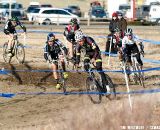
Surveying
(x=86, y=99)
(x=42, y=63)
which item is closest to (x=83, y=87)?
(x=86, y=99)

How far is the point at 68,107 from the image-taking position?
16.2 metres

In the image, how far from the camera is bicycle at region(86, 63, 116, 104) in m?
16.2

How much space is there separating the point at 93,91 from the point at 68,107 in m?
0.87

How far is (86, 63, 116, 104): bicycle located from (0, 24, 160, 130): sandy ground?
219 millimetres

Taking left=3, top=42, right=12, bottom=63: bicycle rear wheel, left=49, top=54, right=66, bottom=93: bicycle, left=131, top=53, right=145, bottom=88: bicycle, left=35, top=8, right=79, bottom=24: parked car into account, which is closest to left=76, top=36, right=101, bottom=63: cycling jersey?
left=49, top=54, right=66, bottom=93: bicycle

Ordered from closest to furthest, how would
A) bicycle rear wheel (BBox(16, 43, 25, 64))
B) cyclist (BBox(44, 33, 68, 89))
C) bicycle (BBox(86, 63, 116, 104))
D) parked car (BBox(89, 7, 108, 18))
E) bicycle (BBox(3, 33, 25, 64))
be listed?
bicycle (BBox(86, 63, 116, 104))
cyclist (BBox(44, 33, 68, 89))
bicycle (BBox(3, 33, 25, 64))
bicycle rear wheel (BBox(16, 43, 25, 64))
parked car (BBox(89, 7, 108, 18))

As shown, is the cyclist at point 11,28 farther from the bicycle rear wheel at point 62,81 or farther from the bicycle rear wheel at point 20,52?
the bicycle rear wheel at point 62,81

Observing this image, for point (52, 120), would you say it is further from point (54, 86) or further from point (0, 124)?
point (54, 86)

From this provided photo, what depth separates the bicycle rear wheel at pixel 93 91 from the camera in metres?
16.3

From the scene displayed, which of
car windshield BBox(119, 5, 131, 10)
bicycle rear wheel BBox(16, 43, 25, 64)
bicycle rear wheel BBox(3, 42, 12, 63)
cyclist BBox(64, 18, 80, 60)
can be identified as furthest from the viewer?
car windshield BBox(119, 5, 131, 10)

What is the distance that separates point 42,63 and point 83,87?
493cm

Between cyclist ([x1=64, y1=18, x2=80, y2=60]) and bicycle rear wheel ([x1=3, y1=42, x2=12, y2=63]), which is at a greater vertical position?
cyclist ([x1=64, y1=18, x2=80, y2=60])

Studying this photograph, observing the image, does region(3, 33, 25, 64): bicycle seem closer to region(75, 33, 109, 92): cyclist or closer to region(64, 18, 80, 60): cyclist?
region(64, 18, 80, 60): cyclist

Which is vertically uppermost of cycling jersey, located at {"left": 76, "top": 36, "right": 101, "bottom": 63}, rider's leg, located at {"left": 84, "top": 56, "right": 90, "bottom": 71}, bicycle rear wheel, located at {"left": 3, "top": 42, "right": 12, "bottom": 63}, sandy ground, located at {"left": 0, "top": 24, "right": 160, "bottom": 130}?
cycling jersey, located at {"left": 76, "top": 36, "right": 101, "bottom": 63}
